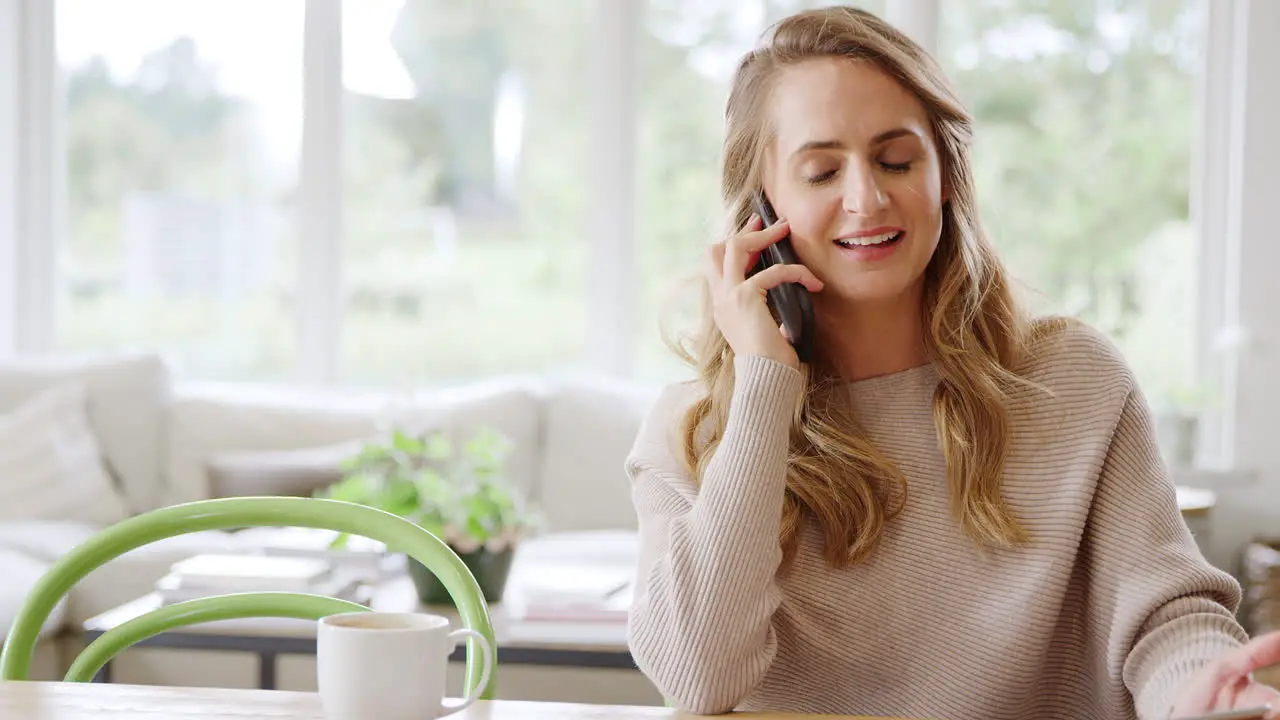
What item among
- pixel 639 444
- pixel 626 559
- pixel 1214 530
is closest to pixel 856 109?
pixel 639 444

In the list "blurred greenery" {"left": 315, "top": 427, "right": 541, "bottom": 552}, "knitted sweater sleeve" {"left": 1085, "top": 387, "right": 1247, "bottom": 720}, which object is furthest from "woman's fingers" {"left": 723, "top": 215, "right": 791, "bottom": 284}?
"blurred greenery" {"left": 315, "top": 427, "right": 541, "bottom": 552}

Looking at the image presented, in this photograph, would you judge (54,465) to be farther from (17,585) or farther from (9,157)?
(9,157)

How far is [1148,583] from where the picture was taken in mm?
1146

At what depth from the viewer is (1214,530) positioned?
13.1ft

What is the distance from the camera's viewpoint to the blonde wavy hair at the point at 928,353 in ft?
4.09

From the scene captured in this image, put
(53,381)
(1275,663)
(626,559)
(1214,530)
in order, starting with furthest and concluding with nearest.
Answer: (1214,530) → (53,381) → (626,559) → (1275,663)

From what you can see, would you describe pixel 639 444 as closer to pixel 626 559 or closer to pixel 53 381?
pixel 626 559

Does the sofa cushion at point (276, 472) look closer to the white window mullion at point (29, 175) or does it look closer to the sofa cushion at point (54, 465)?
the sofa cushion at point (54, 465)

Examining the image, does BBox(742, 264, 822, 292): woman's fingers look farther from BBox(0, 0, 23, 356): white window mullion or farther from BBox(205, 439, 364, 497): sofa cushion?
BBox(0, 0, 23, 356): white window mullion

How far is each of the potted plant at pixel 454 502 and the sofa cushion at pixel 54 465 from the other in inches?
61.7

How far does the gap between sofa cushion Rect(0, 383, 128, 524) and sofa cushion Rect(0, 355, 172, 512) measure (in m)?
0.05

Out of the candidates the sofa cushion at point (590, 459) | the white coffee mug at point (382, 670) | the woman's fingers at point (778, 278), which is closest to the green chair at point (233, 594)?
the white coffee mug at point (382, 670)

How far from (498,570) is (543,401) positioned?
1.74 metres

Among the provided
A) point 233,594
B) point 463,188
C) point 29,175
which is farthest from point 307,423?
point 233,594
